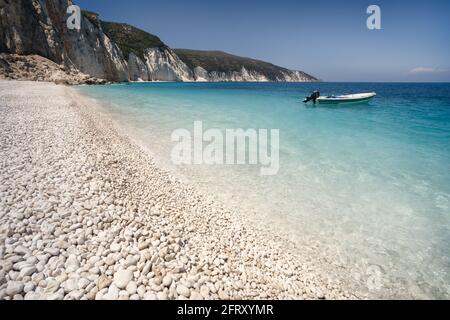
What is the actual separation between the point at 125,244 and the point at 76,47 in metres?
76.5

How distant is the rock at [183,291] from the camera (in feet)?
11.0

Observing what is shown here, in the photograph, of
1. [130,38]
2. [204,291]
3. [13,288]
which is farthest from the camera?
[130,38]

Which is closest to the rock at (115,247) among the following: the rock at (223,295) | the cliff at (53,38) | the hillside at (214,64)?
the rock at (223,295)

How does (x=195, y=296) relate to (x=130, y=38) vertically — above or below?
below

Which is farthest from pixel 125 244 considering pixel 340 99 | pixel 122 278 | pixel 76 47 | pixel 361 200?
pixel 76 47

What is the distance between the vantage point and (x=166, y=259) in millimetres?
3904

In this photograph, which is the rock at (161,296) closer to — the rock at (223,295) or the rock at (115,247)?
the rock at (223,295)

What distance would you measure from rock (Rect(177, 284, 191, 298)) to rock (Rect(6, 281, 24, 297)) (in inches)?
77.8

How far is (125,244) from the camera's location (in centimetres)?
402

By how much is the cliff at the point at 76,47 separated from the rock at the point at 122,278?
5788 cm

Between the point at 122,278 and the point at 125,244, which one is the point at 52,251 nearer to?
the point at 125,244

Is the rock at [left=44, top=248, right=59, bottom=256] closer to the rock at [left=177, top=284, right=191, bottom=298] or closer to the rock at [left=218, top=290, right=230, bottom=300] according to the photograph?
the rock at [left=177, top=284, right=191, bottom=298]
